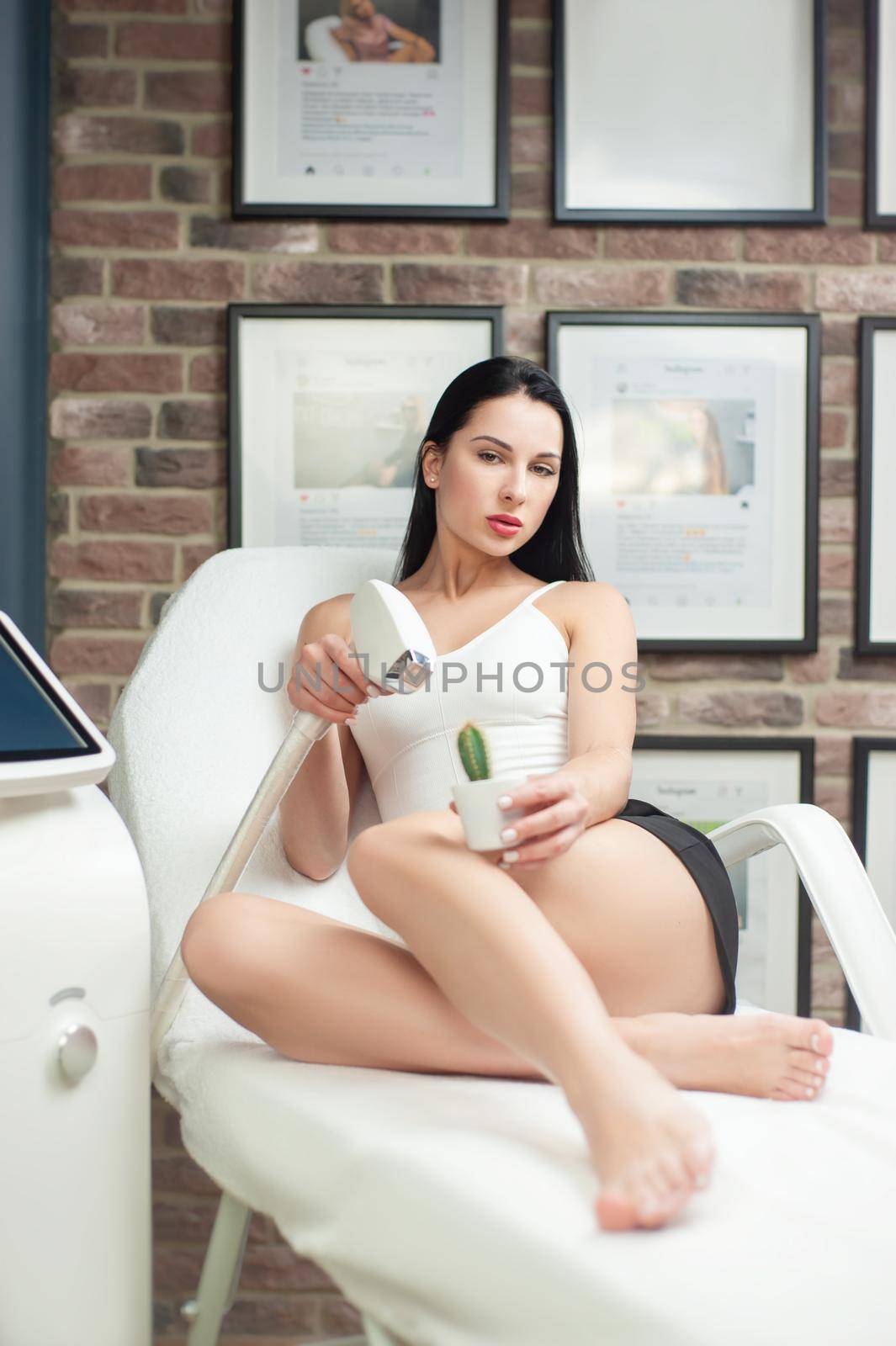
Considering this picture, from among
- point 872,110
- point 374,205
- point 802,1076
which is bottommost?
point 802,1076

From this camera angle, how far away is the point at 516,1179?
25.8 inches

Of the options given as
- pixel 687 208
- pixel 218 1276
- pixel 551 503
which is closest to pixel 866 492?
pixel 687 208

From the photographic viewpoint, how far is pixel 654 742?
1.77 m

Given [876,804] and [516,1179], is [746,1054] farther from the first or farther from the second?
[876,804]

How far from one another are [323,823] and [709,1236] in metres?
0.71

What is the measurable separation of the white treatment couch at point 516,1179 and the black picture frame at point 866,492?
713mm

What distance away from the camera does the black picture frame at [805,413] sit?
1766mm

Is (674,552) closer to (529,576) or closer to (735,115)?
(529,576)

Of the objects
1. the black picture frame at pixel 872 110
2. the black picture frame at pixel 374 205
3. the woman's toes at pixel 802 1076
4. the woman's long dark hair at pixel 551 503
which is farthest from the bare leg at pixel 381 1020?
the black picture frame at pixel 872 110

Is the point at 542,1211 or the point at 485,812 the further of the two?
the point at 485,812

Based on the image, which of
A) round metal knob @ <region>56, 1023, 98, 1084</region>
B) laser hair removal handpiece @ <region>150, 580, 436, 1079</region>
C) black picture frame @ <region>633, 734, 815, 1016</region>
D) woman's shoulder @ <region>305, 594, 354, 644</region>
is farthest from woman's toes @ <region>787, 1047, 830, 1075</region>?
black picture frame @ <region>633, 734, 815, 1016</region>

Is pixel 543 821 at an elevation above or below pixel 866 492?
below

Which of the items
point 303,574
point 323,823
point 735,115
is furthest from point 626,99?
point 323,823

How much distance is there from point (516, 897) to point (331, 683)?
0.32 meters
